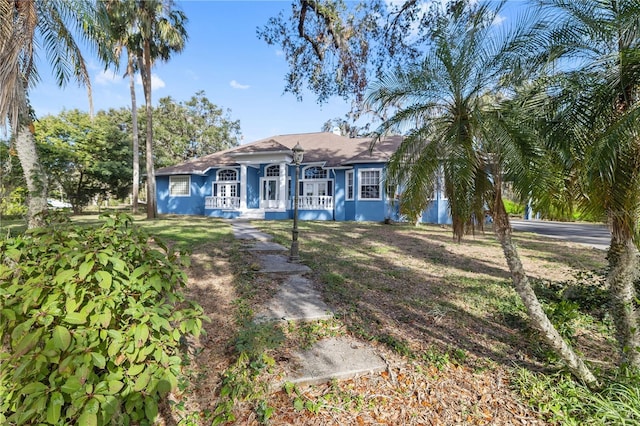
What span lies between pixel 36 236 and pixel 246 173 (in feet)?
59.5

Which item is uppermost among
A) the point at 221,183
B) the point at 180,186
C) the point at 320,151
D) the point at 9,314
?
the point at 320,151

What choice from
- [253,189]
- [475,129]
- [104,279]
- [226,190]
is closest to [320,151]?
[253,189]

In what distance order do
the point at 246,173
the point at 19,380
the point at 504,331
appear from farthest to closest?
the point at 246,173, the point at 504,331, the point at 19,380

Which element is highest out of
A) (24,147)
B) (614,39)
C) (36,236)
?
(614,39)

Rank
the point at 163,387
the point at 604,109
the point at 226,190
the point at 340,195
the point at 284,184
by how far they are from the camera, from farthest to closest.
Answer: the point at 226,190 < the point at 284,184 < the point at 340,195 < the point at 604,109 < the point at 163,387

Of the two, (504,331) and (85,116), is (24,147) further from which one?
(85,116)

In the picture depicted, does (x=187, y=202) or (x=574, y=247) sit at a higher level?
(x=187, y=202)

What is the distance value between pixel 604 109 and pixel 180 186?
75.7 ft

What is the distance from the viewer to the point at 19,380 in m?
1.59

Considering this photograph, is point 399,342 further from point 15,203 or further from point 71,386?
point 15,203

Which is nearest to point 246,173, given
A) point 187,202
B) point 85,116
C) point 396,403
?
point 187,202

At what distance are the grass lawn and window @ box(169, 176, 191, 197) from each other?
51.2 feet

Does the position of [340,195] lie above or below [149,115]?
below

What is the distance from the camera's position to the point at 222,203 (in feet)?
68.3
